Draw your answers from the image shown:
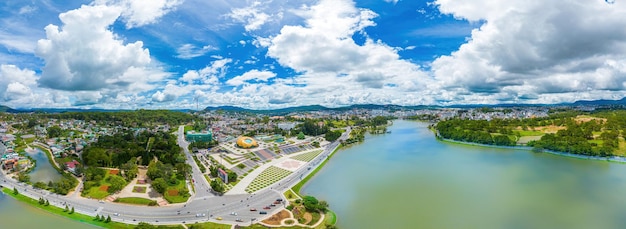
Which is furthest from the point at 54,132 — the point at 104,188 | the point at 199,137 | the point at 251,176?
the point at 251,176

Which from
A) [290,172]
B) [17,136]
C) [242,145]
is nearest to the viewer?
[290,172]

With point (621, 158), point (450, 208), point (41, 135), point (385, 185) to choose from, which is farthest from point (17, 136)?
point (621, 158)

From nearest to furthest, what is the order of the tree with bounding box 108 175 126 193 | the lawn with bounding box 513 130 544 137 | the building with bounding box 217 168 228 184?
the tree with bounding box 108 175 126 193
the building with bounding box 217 168 228 184
the lawn with bounding box 513 130 544 137

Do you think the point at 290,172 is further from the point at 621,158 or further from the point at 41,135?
the point at 41,135

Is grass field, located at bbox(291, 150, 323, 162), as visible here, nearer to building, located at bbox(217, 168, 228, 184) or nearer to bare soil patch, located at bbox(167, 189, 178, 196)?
building, located at bbox(217, 168, 228, 184)

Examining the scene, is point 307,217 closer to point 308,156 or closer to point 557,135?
point 308,156

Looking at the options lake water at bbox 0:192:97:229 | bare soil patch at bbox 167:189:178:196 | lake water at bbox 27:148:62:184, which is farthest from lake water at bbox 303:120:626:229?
lake water at bbox 27:148:62:184
